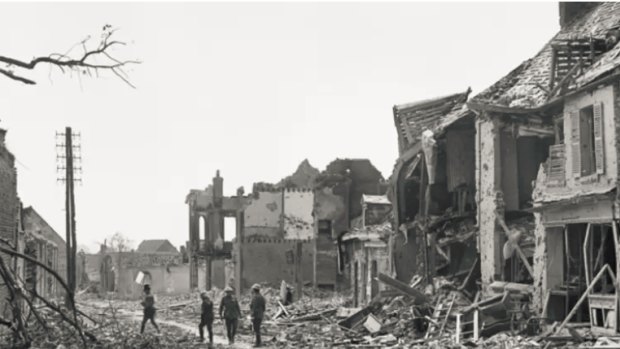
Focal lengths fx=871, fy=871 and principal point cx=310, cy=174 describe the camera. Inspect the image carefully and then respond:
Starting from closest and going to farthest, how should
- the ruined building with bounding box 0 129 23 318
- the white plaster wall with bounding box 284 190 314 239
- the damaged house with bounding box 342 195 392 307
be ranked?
1. the ruined building with bounding box 0 129 23 318
2. the damaged house with bounding box 342 195 392 307
3. the white plaster wall with bounding box 284 190 314 239

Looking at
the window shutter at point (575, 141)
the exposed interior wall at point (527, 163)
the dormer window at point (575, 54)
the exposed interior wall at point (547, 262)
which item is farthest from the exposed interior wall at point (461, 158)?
the window shutter at point (575, 141)

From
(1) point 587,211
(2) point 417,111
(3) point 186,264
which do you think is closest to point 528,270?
(1) point 587,211

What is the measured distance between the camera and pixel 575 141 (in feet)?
64.7

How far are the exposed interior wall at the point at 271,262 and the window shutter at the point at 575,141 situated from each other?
3436 cm

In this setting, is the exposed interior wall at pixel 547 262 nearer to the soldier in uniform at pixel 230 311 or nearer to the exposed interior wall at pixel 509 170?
the exposed interior wall at pixel 509 170

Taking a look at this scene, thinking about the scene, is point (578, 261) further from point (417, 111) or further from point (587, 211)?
point (417, 111)

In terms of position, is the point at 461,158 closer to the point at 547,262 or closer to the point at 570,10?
the point at 570,10

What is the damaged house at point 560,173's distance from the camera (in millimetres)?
18422

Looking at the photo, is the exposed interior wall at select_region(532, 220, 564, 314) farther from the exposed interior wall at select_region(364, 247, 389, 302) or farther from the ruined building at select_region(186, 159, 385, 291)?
the ruined building at select_region(186, 159, 385, 291)

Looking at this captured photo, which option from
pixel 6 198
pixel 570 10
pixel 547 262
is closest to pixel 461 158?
pixel 570 10

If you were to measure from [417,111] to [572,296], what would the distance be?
39.1 feet

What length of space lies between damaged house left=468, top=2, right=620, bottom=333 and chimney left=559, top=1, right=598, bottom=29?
0.04m

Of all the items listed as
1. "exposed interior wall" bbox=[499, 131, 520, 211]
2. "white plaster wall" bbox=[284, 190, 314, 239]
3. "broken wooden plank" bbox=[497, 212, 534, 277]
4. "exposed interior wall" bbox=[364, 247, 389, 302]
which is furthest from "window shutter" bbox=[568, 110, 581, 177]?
"white plaster wall" bbox=[284, 190, 314, 239]

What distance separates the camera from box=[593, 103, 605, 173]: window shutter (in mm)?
18531
